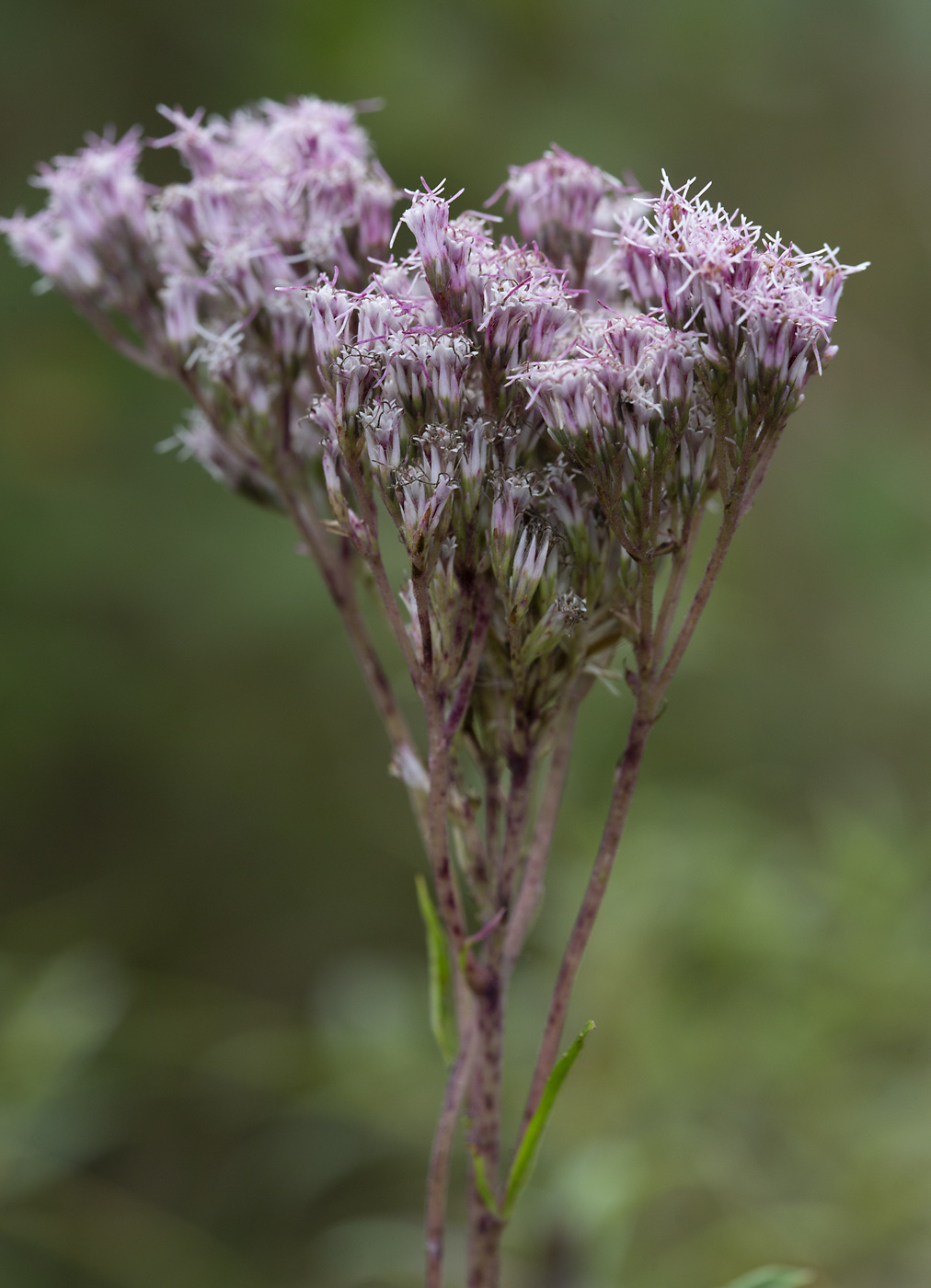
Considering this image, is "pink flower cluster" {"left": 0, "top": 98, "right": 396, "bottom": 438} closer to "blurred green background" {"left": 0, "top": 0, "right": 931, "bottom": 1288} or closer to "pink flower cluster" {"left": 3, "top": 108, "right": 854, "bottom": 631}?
"pink flower cluster" {"left": 3, "top": 108, "right": 854, "bottom": 631}

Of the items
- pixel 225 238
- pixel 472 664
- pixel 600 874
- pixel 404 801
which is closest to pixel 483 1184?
pixel 600 874

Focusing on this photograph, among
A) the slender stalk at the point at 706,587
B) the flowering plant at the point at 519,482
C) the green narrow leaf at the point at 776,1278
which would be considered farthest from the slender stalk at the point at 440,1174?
the slender stalk at the point at 706,587

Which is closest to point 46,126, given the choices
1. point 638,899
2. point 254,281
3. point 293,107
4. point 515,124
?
point 515,124

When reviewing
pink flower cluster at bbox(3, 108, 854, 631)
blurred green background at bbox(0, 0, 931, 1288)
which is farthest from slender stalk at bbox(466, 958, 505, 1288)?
blurred green background at bbox(0, 0, 931, 1288)

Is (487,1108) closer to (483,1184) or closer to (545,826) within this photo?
(483,1184)

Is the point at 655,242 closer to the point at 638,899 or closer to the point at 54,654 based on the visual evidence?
the point at 638,899

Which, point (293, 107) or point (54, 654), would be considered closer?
point (293, 107)

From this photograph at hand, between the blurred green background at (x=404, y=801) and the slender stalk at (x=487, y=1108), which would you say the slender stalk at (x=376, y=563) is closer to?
the slender stalk at (x=487, y=1108)
